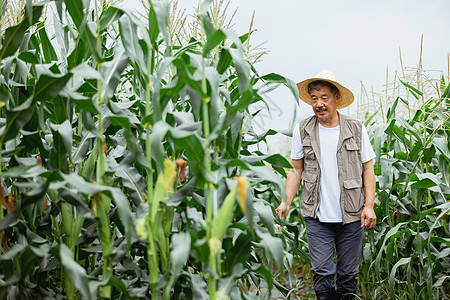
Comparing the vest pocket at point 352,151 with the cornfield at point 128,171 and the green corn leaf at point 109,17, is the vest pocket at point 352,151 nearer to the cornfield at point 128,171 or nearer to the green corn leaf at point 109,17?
the cornfield at point 128,171

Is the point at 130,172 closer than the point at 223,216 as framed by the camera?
No

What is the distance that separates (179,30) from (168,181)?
143 centimetres

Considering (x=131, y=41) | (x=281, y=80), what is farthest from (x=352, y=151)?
(x=131, y=41)

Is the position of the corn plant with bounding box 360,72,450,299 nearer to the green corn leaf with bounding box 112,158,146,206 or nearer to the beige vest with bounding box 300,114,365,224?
the beige vest with bounding box 300,114,365,224

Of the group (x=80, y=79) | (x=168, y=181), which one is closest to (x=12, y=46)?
(x=80, y=79)

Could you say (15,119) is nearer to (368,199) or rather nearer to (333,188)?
(333,188)

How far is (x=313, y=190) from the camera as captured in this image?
125 inches

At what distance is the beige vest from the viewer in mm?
3113

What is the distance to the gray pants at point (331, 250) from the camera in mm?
3129

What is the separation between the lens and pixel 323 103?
313 centimetres

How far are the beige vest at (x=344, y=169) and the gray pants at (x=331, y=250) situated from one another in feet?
0.30

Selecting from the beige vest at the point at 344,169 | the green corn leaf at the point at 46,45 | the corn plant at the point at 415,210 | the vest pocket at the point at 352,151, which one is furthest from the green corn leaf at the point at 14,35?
the corn plant at the point at 415,210

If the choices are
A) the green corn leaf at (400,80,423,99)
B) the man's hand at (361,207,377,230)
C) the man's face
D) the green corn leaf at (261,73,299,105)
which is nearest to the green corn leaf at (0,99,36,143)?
the green corn leaf at (261,73,299,105)

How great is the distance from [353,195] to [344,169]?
0.18 m
